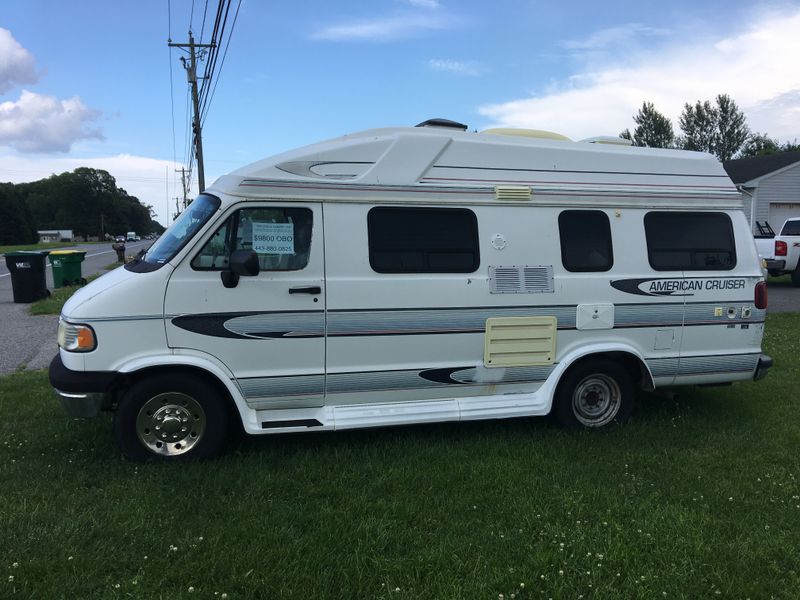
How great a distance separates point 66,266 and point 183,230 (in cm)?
1296

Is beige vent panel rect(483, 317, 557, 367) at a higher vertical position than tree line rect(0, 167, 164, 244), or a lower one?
lower

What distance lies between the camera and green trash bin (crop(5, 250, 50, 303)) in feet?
42.7

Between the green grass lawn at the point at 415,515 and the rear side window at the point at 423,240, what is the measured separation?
1.47m

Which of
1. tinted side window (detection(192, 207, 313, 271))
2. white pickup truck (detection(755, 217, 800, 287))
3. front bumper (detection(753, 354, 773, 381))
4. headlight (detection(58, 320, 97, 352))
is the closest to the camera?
headlight (detection(58, 320, 97, 352))

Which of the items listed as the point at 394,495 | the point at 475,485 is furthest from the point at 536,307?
the point at 394,495

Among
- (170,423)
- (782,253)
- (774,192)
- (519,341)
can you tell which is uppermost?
(774,192)

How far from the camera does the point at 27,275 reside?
43.2 feet

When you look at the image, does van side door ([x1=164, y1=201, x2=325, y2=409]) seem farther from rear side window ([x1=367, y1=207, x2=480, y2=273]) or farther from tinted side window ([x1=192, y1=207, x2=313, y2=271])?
rear side window ([x1=367, y1=207, x2=480, y2=273])

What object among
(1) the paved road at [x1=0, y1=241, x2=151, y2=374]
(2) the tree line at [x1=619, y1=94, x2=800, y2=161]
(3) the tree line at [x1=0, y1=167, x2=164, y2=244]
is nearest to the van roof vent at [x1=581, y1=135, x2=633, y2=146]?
(1) the paved road at [x1=0, y1=241, x2=151, y2=374]

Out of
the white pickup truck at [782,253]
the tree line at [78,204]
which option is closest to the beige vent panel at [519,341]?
the white pickup truck at [782,253]

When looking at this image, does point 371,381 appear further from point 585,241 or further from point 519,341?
point 585,241

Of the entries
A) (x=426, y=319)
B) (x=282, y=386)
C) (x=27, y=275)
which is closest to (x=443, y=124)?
(x=426, y=319)

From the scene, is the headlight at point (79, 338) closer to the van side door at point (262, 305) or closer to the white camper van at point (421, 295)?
the white camper van at point (421, 295)

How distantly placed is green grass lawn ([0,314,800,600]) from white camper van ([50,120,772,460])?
41cm
